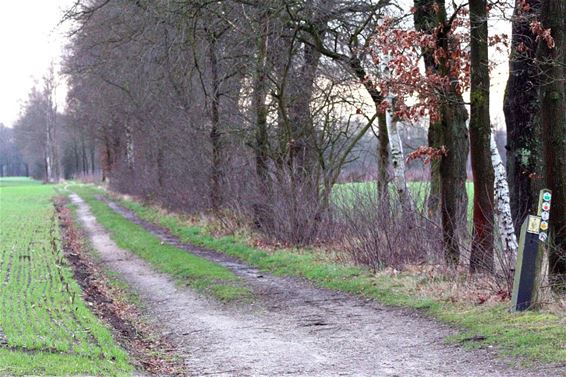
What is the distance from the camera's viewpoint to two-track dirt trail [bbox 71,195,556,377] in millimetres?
7734

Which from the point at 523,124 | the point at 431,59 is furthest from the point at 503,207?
the point at 431,59

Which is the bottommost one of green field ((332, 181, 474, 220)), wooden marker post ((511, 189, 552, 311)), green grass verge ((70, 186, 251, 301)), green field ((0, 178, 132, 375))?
green grass verge ((70, 186, 251, 301))

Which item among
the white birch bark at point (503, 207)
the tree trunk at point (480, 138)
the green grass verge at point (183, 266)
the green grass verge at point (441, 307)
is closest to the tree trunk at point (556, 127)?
the green grass verge at point (441, 307)

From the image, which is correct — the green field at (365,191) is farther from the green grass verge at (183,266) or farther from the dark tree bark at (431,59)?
the green grass verge at (183,266)

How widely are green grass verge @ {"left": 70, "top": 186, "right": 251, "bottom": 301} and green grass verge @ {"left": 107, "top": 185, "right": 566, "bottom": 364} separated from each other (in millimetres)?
1174

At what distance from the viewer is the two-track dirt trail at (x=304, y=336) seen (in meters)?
7.73

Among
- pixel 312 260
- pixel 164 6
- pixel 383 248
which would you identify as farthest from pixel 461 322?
pixel 164 6

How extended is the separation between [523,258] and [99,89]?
3045cm

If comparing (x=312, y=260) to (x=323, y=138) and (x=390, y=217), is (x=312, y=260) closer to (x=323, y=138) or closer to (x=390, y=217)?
(x=390, y=217)

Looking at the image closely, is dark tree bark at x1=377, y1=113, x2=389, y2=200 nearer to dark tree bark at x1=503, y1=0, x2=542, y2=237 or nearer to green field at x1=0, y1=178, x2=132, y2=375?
dark tree bark at x1=503, y1=0, x2=542, y2=237

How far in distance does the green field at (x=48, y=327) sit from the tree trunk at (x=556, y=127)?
18.1ft

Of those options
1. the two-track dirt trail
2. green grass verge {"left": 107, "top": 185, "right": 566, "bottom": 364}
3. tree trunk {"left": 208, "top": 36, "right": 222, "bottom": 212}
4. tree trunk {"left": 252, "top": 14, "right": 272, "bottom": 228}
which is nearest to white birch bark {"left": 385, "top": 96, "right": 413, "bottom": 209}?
green grass verge {"left": 107, "top": 185, "right": 566, "bottom": 364}

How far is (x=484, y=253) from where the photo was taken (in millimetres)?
10492

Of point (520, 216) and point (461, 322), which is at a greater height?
point (520, 216)
